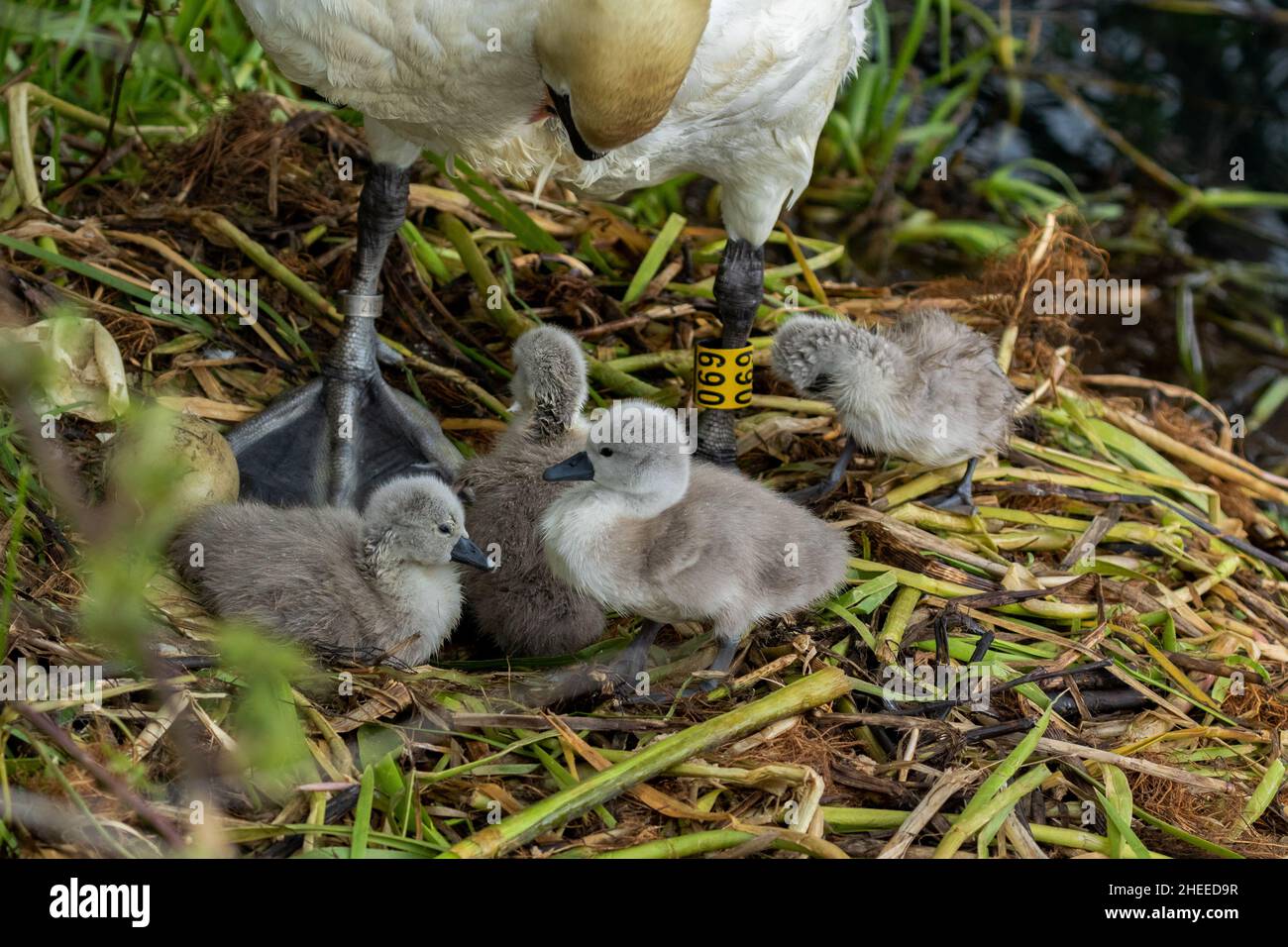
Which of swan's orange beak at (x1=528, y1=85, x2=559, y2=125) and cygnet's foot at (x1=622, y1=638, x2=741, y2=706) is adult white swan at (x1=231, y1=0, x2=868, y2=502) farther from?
cygnet's foot at (x1=622, y1=638, x2=741, y2=706)

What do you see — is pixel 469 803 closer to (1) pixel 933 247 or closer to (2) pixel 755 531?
(2) pixel 755 531

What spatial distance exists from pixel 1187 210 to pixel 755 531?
379 cm

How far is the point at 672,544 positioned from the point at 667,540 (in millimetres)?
20

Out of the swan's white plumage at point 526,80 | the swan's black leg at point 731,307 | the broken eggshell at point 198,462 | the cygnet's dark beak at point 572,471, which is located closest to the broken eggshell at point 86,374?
the broken eggshell at point 198,462

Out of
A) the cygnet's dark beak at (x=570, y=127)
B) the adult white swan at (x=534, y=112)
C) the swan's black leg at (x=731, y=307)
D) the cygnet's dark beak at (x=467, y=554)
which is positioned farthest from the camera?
the swan's black leg at (x=731, y=307)

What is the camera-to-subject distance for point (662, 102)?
8.57ft

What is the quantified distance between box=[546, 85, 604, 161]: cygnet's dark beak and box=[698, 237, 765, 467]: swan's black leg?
46.1 inches

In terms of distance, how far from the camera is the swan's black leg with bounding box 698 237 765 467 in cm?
395

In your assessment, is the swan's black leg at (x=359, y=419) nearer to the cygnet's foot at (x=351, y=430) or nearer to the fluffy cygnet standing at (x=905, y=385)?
the cygnet's foot at (x=351, y=430)

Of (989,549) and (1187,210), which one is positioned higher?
(1187,210)

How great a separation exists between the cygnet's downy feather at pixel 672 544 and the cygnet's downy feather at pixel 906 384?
0.61 m

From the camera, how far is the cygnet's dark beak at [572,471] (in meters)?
3.01

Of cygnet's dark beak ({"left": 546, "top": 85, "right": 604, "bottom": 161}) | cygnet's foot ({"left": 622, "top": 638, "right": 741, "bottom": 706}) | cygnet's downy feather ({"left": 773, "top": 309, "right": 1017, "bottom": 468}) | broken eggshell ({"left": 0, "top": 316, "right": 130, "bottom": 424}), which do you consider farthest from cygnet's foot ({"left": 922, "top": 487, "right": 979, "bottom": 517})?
broken eggshell ({"left": 0, "top": 316, "right": 130, "bottom": 424})

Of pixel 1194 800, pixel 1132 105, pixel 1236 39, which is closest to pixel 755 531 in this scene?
pixel 1194 800
